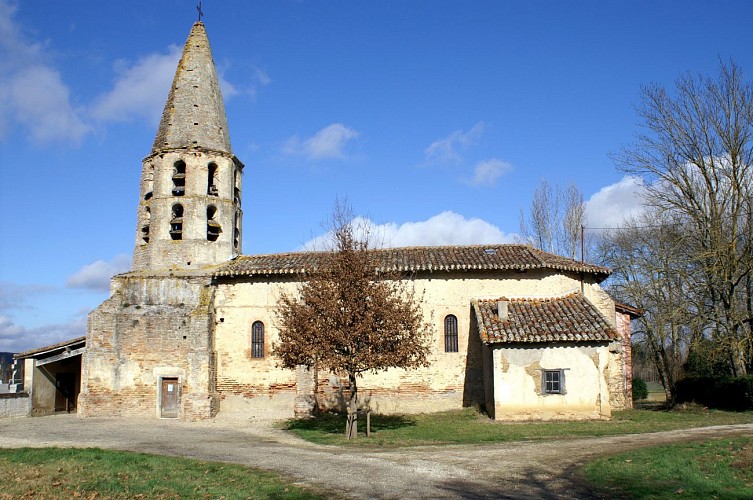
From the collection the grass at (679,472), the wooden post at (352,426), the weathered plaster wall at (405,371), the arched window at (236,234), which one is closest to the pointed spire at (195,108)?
the arched window at (236,234)

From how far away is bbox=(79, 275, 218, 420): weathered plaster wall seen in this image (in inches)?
954

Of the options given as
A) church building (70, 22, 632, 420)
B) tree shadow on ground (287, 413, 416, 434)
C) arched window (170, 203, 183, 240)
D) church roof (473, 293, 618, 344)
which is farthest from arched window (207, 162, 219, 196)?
church roof (473, 293, 618, 344)

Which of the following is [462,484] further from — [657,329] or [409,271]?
[657,329]

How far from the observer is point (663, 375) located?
91.5ft

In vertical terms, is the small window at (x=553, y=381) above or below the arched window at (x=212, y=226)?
below

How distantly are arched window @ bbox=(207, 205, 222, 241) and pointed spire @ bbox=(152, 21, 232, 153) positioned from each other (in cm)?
268

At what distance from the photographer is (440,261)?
24766mm

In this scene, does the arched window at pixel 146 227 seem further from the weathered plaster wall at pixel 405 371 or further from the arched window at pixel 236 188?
the weathered plaster wall at pixel 405 371

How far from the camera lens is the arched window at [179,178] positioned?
86.6ft

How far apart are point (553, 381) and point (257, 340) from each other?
466 inches

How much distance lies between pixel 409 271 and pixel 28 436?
561 inches

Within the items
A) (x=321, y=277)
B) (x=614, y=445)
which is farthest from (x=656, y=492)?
(x=321, y=277)

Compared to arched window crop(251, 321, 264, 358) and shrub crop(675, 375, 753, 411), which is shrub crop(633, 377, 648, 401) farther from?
arched window crop(251, 321, 264, 358)

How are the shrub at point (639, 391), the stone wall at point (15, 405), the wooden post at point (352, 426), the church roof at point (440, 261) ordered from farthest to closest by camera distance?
the shrub at point (639, 391)
the stone wall at point (15, 405)
the church roof at point (440, 261)
the wooden post at point (352, 426)
